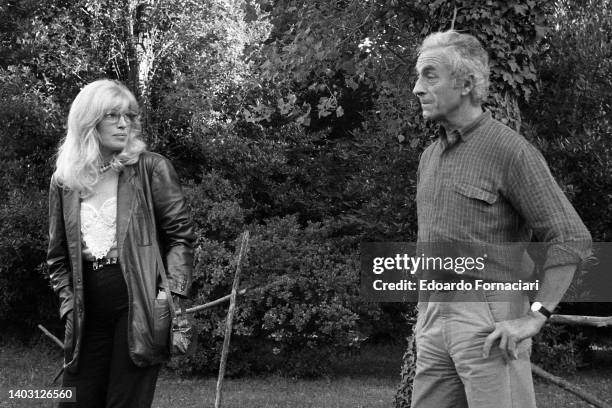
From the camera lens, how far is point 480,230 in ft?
8.04

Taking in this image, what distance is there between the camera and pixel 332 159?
48.8ft

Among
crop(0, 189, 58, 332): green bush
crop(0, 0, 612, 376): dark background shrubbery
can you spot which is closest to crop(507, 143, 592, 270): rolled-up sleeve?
crop(0, 0, 612, 376): dark background shrubbery

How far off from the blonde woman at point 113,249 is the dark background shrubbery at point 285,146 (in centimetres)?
523

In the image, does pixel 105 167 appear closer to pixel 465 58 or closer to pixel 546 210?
pixel 465 58

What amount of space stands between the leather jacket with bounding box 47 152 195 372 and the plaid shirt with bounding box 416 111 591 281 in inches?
39.8

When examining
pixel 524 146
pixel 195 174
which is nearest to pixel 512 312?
pixel 524 146

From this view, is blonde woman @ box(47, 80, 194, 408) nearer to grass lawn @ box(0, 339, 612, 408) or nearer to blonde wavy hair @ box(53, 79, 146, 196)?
blonde wavy hair @ box(53, 79, 146, 196)

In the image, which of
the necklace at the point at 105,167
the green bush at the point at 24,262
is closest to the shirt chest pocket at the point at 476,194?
the necklace at the point at 105,167

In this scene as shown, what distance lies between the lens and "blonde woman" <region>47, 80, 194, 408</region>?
291cm

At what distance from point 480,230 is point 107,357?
1.49 meters

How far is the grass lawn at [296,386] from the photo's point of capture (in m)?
9.40

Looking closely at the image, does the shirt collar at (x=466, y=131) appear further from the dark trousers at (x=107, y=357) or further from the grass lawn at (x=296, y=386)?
the grass lawn at (x=296, y=386)

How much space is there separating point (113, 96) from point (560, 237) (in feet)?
5.93

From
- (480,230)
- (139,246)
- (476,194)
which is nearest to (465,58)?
(476,194)
